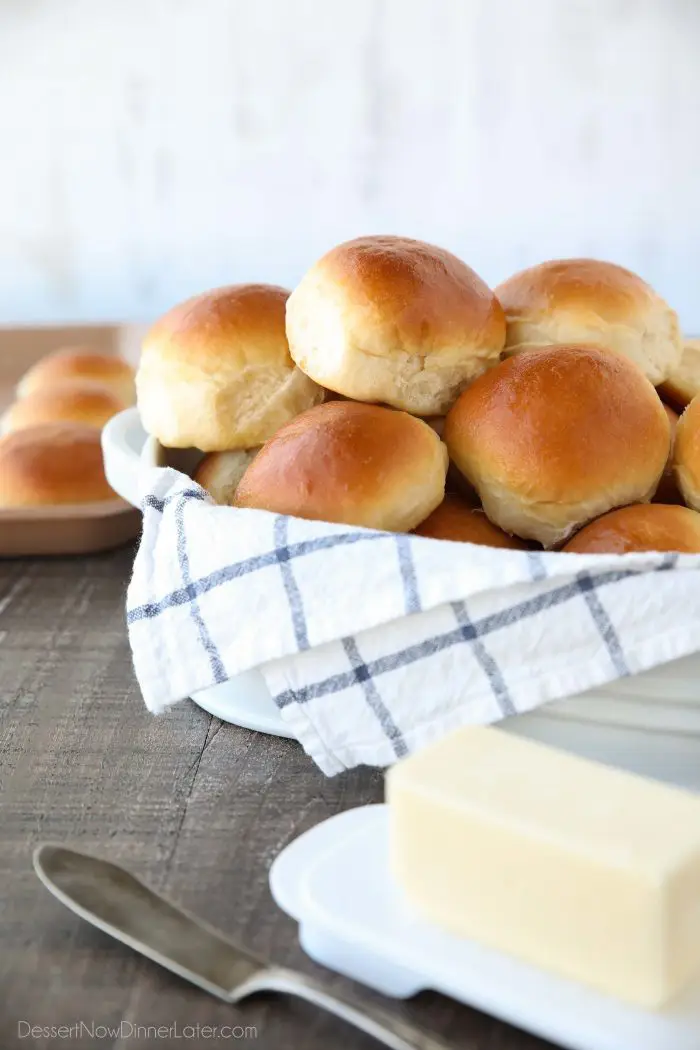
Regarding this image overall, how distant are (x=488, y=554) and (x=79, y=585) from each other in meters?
0.51

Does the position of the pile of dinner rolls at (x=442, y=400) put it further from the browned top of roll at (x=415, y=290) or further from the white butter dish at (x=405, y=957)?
the white butter dish at (x=405, y=957)

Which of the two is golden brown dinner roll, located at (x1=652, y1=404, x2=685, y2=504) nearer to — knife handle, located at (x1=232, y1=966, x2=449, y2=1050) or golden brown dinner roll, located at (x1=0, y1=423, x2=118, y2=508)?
knife handle, located at (x1=232, y1=966, x2=449, y2=1050)

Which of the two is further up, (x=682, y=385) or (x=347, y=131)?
(x=682, y=385)

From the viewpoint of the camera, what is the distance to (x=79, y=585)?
100 cm

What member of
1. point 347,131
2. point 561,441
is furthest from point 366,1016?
point 347,131

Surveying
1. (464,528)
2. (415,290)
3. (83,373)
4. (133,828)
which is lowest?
(83,373)

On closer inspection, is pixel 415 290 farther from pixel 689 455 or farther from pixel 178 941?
pixel 178 941

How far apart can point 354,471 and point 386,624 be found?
9cm

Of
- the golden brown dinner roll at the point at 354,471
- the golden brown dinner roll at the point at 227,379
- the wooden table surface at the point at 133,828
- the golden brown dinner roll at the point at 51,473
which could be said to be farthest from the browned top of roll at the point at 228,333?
the golden brown dinner roll at the point at 51,473

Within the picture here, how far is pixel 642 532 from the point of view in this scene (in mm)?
631

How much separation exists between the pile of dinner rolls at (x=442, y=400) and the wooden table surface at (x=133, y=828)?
0.50ft

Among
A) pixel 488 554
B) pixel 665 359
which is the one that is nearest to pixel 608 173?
pixel 665 359

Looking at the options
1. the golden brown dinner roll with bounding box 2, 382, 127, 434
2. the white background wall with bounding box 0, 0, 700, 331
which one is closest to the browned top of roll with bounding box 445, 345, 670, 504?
the golden brown dinner roll with bounding box 2, 382, 127, 434

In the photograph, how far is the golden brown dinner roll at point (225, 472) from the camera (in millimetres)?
769
